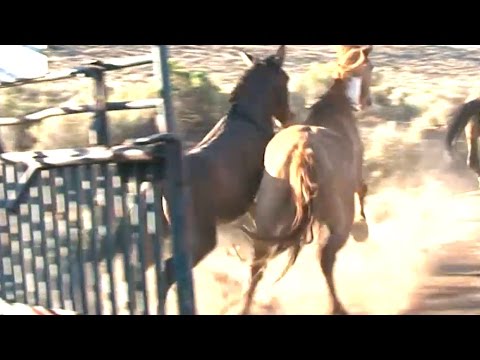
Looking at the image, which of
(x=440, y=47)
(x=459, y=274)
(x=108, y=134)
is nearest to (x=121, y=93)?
(x=108, y=134)

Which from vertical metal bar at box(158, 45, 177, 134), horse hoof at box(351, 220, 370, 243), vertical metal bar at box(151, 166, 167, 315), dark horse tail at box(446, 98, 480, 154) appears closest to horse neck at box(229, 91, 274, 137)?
vertical metal bar at box(158, 45, 177, 134)

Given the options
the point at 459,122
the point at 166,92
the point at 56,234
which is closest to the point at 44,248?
the point at 56,234

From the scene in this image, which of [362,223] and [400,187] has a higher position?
[400,187]

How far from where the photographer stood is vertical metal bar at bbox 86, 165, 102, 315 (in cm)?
307

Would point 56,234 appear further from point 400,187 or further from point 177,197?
point 400,187

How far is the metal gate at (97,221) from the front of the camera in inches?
120

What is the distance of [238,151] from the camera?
3.10 meters

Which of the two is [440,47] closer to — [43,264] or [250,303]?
[250,303]

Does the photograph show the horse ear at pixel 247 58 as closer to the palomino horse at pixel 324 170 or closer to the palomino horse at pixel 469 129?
the palomino horse at pixel 324 170

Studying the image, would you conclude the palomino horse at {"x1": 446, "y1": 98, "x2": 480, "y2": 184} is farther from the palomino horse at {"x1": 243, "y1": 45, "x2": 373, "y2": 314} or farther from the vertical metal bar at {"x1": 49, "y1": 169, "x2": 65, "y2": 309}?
the vertical metal bar at {"x1": 49, "y1": 169, "x2": 65, "y2": 309}

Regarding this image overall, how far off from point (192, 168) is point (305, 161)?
45 centimetres

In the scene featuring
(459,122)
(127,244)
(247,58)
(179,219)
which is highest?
(247,58)

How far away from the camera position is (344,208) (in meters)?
3.08

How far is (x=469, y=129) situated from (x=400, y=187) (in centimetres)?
36
